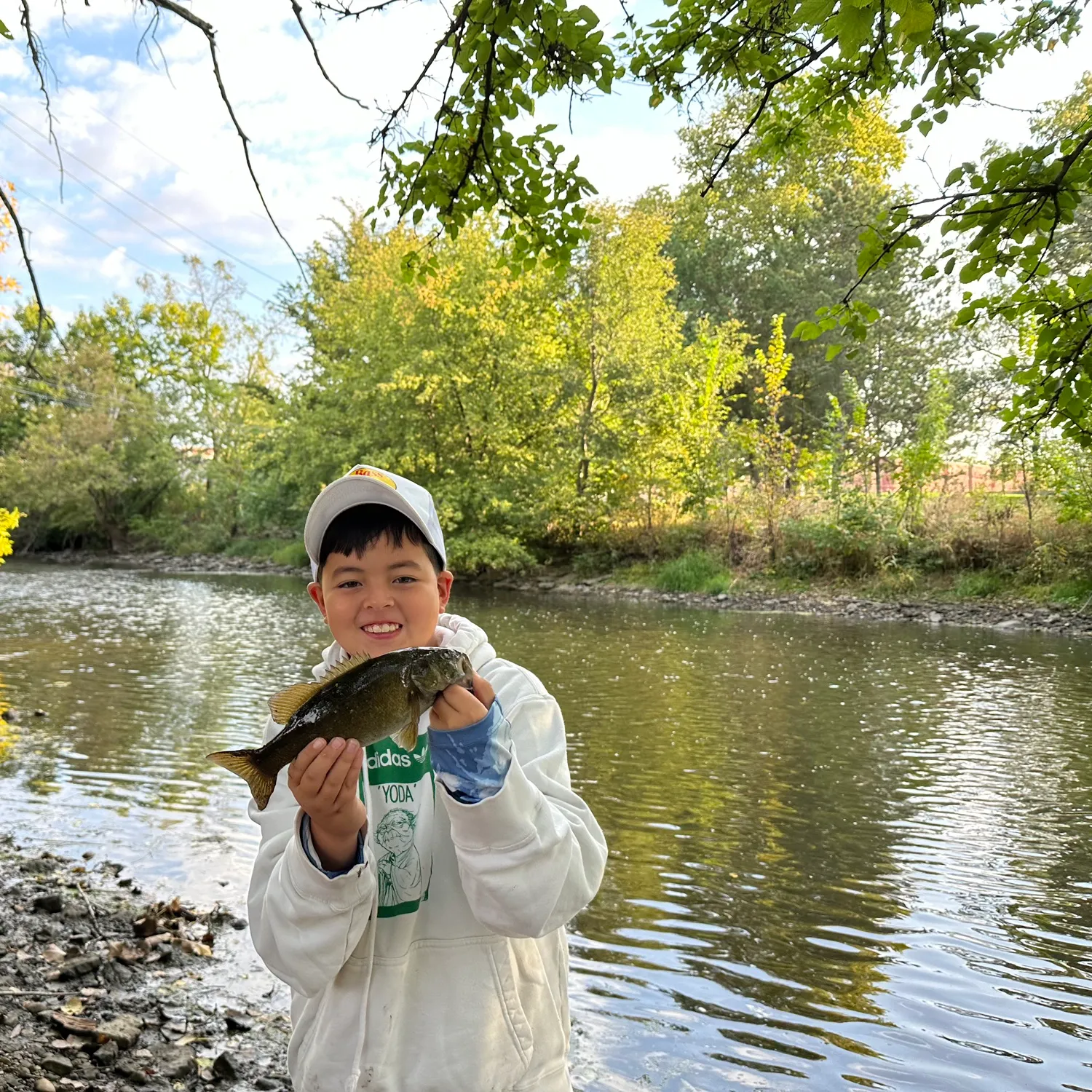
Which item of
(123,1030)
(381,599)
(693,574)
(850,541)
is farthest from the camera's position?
(693,574)

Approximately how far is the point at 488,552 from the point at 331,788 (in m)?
26.4

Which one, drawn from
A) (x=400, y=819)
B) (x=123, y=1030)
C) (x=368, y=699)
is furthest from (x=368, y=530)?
(x=123, y=1030)

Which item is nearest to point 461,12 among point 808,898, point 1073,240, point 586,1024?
point 586,1024

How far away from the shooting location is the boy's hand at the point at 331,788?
5.42ft

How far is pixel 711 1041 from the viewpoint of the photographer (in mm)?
4133

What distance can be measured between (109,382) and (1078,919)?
44.4 meters

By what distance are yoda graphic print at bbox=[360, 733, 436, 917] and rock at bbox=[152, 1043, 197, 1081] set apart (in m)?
2.25

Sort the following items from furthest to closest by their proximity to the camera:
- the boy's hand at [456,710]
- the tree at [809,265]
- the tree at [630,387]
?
the tree at [809,265] → the tree at [630,387] → the boy's hand at [456,710]

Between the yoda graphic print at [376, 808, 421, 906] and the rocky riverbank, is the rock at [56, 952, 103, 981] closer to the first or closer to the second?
the rocky riverbank

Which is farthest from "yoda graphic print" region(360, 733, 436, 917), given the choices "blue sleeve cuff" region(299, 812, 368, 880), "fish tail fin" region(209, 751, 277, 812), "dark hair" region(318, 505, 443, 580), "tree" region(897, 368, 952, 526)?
"tree" region(897, 368, 952, 526)

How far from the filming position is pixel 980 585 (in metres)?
20.9

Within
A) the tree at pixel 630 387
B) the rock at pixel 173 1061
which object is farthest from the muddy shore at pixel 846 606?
the rock at pixel 173 1061

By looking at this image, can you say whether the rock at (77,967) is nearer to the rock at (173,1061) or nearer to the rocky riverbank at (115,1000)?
the rocky riverbank at (115,1000)

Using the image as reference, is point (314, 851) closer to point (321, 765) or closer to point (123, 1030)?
point (321, 765)
